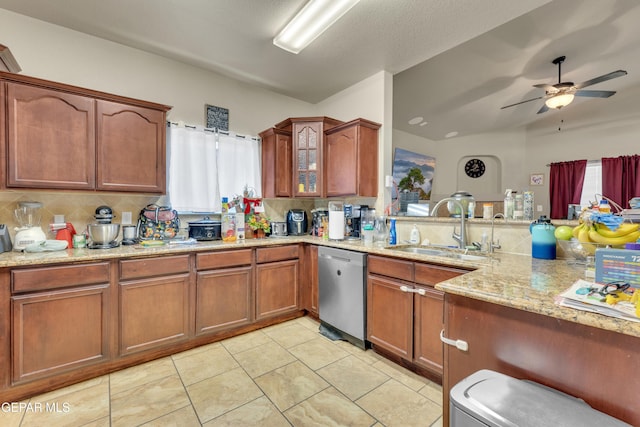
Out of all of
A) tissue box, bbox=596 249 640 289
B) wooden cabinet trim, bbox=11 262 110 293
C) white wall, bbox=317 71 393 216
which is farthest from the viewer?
white wall, bbox=317 71 393 216

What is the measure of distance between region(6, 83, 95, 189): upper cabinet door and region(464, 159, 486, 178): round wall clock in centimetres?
657

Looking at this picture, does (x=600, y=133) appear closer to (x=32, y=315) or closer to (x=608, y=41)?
(x=608, y=41)

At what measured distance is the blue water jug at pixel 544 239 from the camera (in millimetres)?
1667

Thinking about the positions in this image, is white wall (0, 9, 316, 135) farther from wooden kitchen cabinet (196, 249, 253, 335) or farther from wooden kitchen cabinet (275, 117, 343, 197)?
wooden kitchen cabinet (196, 249, 253, 335)

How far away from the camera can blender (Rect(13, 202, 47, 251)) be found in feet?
6.22

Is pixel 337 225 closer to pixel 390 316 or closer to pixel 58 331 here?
pixel 390 316

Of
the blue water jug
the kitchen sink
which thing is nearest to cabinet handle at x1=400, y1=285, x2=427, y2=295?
the kitchen sink

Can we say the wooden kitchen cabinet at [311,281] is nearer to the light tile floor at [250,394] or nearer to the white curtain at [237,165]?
the light tile floor at [250,394]

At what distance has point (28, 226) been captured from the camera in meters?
2.01

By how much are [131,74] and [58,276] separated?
190 cm

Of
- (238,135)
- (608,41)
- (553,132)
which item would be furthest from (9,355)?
(553,132)

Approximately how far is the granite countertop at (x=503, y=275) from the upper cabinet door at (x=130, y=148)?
21.8 inches

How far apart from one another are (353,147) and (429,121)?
9.69 ft

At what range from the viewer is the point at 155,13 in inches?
81.6
